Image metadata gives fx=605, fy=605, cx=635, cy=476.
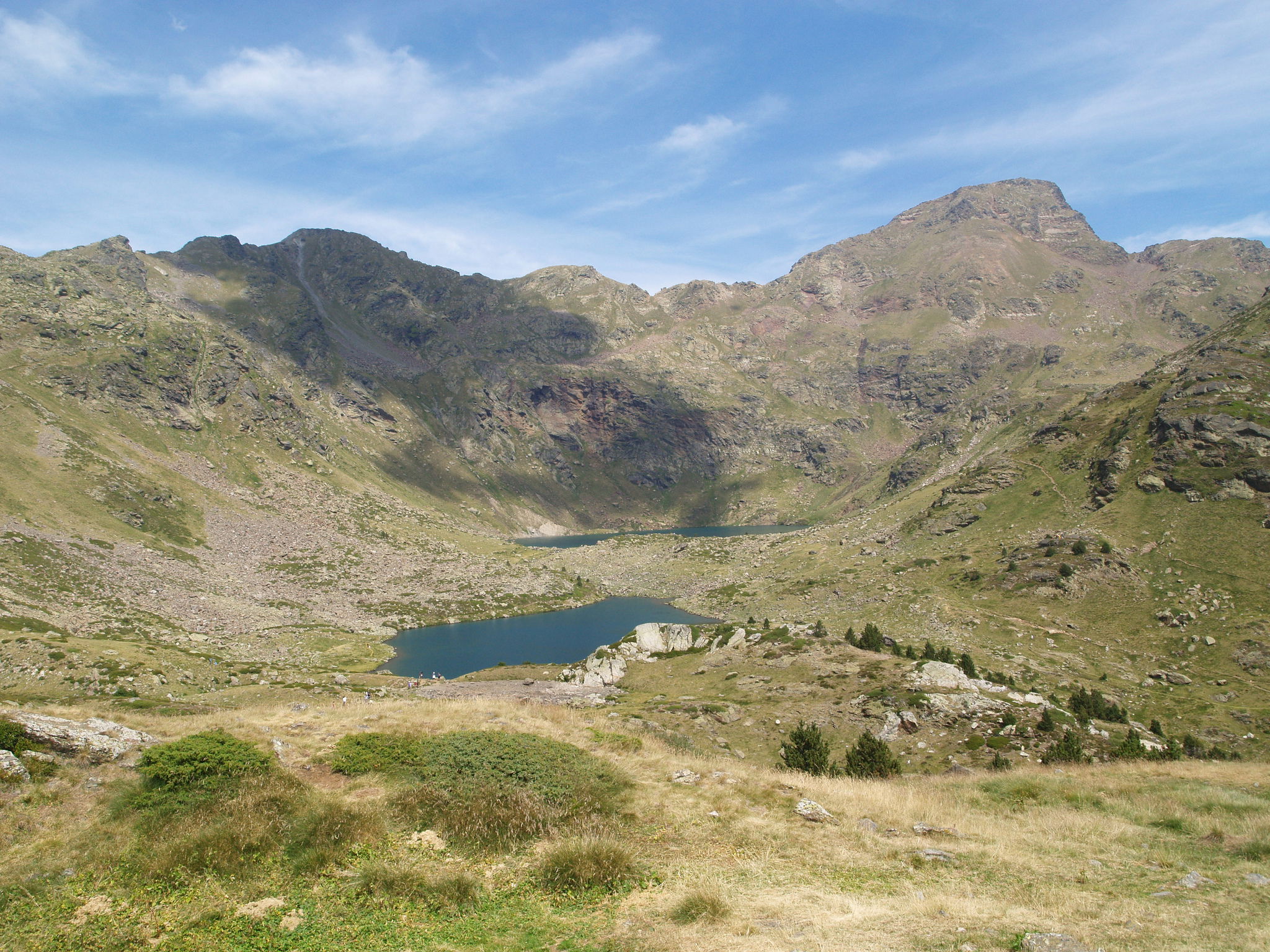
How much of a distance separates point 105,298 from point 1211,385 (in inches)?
9741

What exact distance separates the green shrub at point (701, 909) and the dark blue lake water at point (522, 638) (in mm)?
70399

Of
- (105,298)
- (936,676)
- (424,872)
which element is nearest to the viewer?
(424,872)

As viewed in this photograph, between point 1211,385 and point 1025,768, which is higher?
point 1211,385

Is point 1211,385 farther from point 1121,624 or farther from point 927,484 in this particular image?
point 927,484

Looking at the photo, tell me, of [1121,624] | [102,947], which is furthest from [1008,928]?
[1121,624]

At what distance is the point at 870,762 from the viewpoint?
24234mm

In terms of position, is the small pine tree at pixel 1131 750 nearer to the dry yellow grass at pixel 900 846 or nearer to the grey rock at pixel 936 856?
the dry yellow grass at pixel 900 846

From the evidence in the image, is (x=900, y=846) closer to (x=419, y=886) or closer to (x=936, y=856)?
(x=936, y=856)

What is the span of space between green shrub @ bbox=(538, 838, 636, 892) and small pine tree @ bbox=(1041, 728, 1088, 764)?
2190cm

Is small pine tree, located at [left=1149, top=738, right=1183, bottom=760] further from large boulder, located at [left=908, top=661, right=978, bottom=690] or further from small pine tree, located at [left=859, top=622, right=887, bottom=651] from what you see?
small pine tree, located at [left=859, top=622, right=887, bottom=651]

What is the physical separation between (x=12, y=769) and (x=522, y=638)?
292ft

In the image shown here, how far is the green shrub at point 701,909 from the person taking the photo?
10.7 m

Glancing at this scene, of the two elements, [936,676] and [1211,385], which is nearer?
[936,676]

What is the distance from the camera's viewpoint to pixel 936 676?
3388cm
